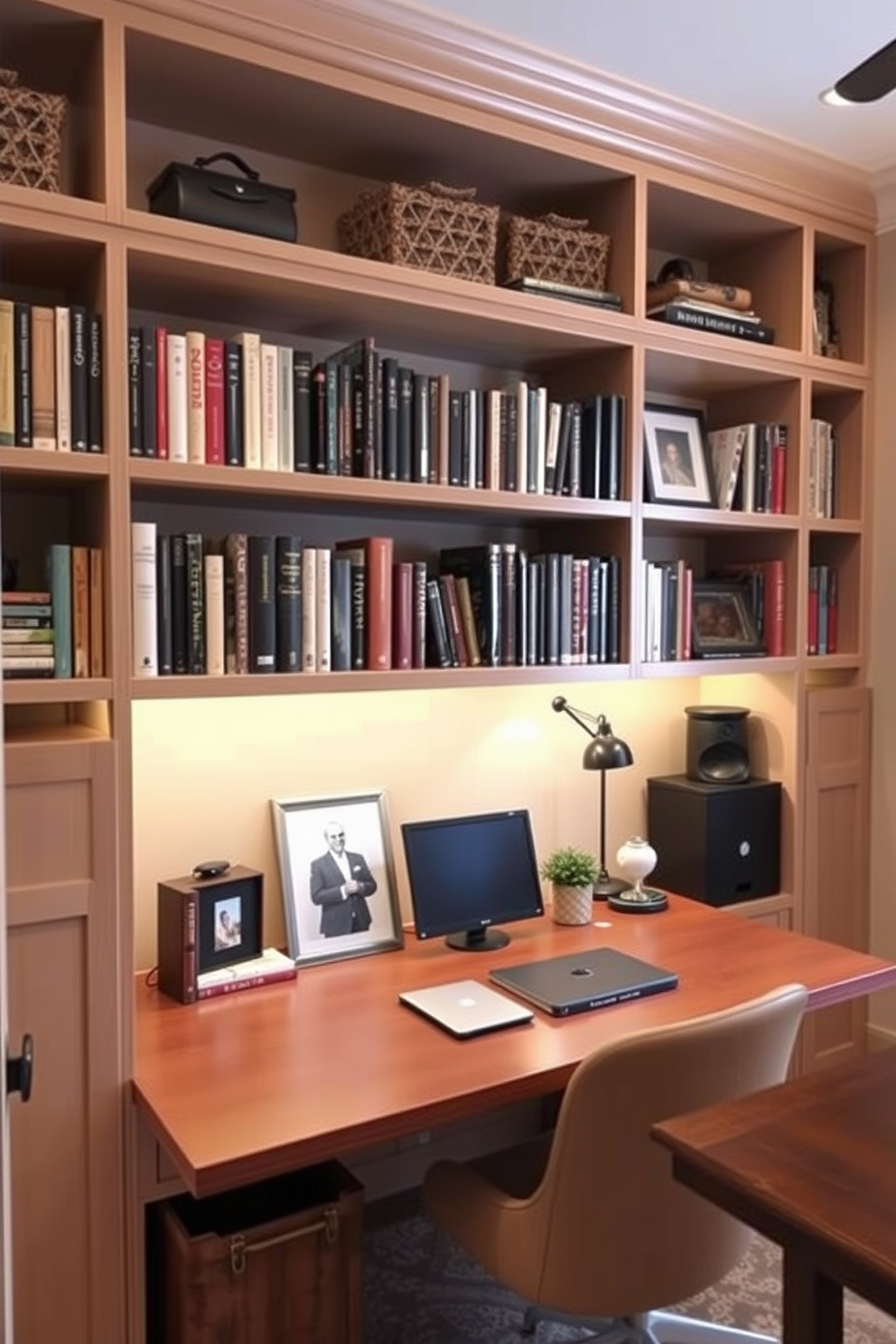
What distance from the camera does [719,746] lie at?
9.34 ft

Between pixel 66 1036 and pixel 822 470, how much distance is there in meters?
2.41

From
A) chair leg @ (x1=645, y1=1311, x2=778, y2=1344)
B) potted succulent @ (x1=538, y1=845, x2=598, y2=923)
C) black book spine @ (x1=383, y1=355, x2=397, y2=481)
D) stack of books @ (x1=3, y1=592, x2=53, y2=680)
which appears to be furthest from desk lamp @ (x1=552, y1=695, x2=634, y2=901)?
stack of books @ (x1=3, y1=592, x2=53, y2=680)

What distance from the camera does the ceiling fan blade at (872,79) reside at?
1.44m

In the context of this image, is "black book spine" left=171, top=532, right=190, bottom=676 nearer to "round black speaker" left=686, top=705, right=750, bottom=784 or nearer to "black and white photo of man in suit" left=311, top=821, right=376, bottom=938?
"black and white photo of man in suit" left=311, top=821, right=376, bottom=938

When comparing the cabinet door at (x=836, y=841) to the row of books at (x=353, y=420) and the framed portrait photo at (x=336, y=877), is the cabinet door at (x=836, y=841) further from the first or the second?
the framed portrait photo at (x=336, y=877)

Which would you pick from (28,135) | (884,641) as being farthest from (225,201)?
(884,641)

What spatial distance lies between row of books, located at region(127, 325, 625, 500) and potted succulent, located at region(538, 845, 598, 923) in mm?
882

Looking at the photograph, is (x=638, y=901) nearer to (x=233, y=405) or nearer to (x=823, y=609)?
(x=823, y=609)

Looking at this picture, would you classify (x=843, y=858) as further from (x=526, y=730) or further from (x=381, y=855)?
(x=381, y=855)

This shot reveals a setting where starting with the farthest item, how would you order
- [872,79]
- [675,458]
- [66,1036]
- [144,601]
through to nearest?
[675,458] < [144,601] < [66,1036] < [872,79]

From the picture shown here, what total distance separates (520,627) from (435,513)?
0.38 meters

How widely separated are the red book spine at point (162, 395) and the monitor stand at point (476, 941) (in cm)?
121

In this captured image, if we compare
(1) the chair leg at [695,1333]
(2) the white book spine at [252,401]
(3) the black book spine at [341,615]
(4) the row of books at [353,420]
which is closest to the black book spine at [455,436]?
(4) the row of books at [353,420]

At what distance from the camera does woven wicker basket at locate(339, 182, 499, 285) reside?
6.75 feet
